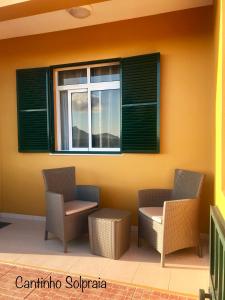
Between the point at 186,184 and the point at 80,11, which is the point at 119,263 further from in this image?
the point at 80,11

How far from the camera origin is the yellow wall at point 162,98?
9.73 ft

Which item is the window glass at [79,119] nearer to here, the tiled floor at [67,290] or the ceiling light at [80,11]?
the ceiling light at [80,11]

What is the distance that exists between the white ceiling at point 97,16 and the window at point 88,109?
516 millimetres

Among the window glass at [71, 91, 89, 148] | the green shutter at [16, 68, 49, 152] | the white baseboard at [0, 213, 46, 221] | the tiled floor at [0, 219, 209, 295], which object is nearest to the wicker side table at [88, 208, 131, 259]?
the tiled floor at [0, 219, 209, 295]

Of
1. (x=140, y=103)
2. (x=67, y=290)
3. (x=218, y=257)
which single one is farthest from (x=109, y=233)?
(x=140, y=103)

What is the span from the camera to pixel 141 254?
2703 millimetres

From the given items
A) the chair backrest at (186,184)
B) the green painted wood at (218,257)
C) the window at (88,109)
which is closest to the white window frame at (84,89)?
the window at (88,109)

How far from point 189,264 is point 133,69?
7.65ft

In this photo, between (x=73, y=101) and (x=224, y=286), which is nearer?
(x=224, y=286)

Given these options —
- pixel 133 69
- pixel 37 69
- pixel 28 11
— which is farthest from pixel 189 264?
pixel 37 69

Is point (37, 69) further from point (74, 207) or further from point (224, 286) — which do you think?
point (224, 286)

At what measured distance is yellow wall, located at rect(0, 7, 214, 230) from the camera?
9.73ft

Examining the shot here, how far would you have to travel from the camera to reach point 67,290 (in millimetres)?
2061

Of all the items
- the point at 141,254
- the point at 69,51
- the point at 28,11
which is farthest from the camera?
the point at 69,51
